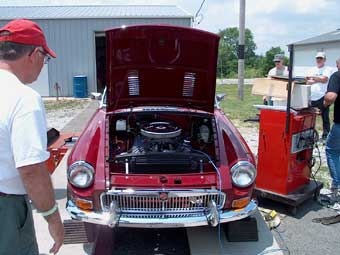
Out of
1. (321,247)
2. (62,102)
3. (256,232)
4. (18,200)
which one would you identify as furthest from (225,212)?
(62,102)

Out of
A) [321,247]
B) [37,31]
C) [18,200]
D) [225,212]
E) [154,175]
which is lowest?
[321,247]

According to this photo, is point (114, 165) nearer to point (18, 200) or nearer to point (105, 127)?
point (105, 127)

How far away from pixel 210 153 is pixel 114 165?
3.31 feet

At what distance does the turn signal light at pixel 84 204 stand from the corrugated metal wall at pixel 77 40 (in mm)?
14874

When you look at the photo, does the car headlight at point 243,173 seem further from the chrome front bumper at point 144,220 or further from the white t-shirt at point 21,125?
the white t-shirt at point 21,125

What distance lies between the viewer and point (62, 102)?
16.3 metres

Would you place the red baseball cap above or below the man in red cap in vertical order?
above

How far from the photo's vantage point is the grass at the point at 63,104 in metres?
14.7

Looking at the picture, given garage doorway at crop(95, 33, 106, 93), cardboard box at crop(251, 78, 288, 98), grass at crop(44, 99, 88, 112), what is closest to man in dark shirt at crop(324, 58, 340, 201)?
cardboard box at crop(251, 78, 288, 98)

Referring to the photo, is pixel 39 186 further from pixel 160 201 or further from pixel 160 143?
pixel 160 143

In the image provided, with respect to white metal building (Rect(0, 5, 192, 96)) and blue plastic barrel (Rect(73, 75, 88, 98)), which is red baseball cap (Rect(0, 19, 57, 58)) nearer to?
blue plastic barrel (Rect(73, 75, 88, 98))

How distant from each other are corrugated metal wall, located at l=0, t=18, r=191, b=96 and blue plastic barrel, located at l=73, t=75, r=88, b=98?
1.48 ft

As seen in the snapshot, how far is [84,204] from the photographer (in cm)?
346

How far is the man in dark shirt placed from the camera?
447 cm
